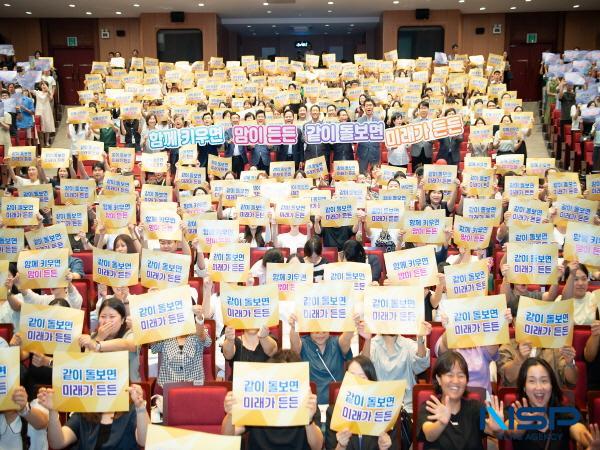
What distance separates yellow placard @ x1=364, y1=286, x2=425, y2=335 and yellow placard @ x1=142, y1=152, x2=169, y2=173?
19.6ft

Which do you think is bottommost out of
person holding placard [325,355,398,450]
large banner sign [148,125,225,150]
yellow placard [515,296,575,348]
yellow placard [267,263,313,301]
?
person holding placard [325,355,398,450]

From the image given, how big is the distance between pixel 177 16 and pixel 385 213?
17478 millimetres

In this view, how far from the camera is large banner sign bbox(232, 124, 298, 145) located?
1114 cm

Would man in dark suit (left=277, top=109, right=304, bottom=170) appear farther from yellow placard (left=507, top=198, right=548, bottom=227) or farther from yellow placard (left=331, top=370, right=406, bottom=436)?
yellow placard (left=331, top=370, right=406, bottom=436)

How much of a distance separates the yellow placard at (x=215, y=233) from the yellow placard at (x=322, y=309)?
2.19m

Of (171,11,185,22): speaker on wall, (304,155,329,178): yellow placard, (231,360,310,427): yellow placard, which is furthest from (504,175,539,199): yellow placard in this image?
(171,11,185,22): speaker on wall

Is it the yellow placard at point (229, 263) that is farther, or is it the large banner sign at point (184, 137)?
the large banner sign at point (184, 137)

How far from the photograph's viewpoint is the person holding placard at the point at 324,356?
5176 mm

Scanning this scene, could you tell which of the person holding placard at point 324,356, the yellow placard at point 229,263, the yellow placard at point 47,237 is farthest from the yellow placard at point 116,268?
the person holding placard at point 324,356

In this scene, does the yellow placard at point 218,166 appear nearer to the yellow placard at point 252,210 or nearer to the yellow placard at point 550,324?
the yellow placard at point 252,210

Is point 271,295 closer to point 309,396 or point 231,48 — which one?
point 309,396

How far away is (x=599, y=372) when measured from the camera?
17.0 ft

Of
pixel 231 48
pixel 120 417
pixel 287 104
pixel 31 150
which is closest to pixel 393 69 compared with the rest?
pixel 287 104

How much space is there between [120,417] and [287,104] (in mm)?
11538
